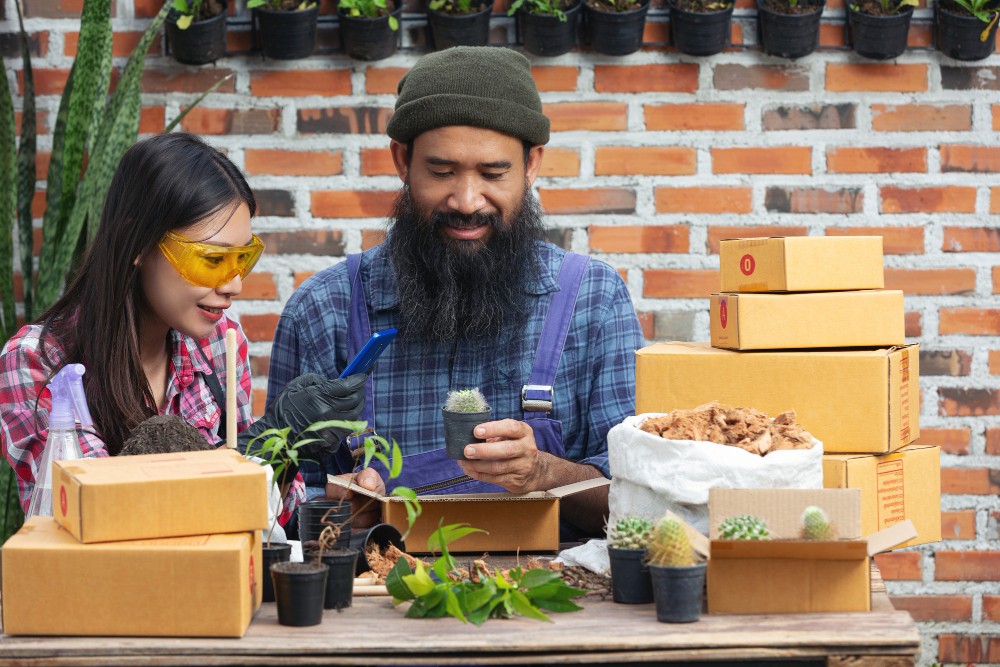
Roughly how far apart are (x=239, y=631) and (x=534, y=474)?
1.01 m

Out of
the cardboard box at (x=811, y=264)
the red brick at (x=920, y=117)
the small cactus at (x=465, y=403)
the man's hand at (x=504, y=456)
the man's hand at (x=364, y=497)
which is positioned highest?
the red brick at (x=920, y=117)

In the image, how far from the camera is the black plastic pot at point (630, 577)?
77.1 inches

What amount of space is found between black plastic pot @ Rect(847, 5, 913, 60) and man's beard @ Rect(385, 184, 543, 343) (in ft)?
4.52

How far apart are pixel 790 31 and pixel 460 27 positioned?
3.52 ft

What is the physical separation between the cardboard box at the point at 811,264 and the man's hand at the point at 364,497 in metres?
0.94

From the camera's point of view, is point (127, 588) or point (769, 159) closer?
point (127, 588)

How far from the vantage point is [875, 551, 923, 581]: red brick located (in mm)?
3889

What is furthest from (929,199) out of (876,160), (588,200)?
(588,200)

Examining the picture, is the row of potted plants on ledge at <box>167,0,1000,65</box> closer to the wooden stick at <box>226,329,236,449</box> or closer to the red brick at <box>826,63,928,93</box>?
the red brick at <box>826,63,928,93</box>

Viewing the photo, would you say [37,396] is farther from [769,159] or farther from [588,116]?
[769,159]

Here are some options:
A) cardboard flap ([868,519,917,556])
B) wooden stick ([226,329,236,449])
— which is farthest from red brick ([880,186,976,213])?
wooden stick ([226,329,236,449])

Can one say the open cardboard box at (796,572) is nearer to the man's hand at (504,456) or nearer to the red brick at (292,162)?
the man's hand at (504,456)

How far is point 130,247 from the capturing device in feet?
8.77

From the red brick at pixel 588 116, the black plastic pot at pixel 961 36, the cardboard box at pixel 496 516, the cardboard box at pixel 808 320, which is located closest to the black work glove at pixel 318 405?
the cardboard box at pixel 496 516
